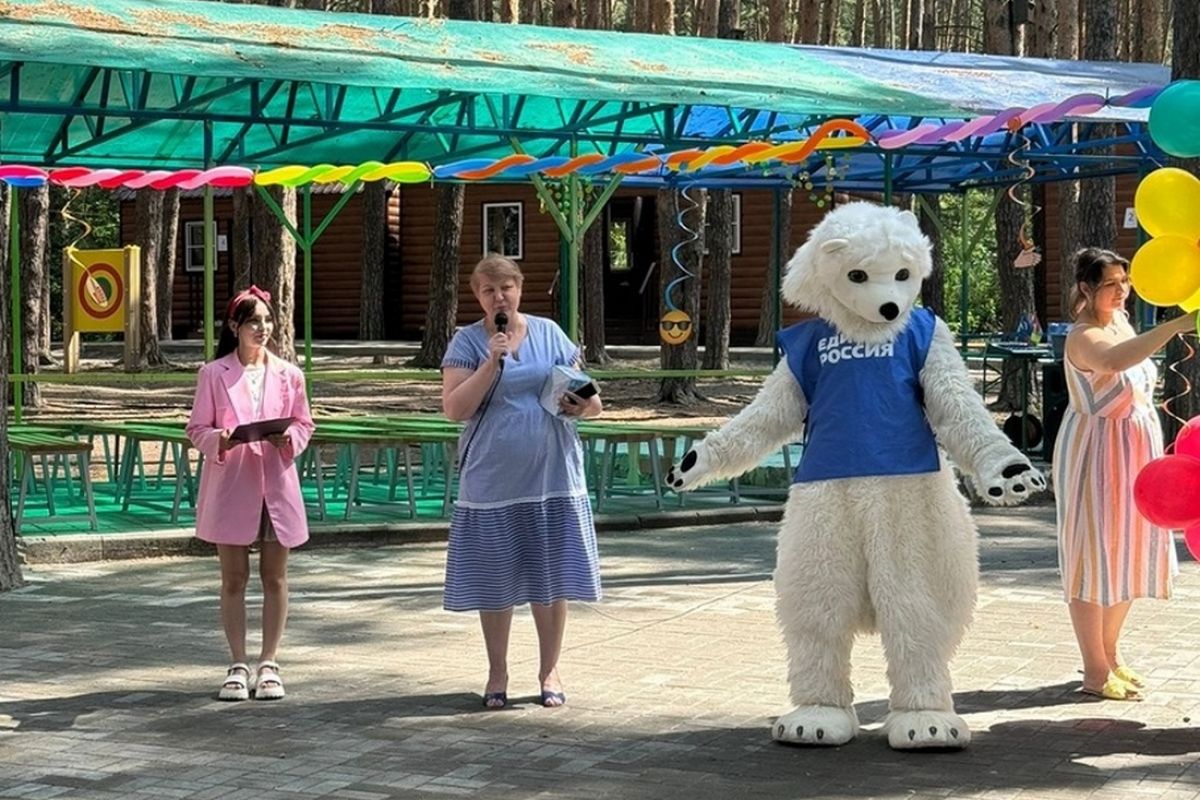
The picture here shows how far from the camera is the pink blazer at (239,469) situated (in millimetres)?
7352

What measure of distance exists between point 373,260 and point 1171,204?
30549 mm

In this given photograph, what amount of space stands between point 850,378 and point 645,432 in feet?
22.8

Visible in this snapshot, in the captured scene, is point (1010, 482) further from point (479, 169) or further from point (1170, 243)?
point (479, 169)

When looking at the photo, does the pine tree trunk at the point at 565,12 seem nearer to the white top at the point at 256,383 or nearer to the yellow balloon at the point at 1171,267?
the white top at the point at 256,383

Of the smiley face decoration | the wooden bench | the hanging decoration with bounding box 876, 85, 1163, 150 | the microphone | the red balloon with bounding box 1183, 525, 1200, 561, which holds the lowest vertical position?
the wooden bench

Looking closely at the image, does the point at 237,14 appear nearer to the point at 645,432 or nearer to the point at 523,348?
the point at 645,432

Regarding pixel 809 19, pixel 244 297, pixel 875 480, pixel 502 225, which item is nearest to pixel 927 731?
pixel 875 480

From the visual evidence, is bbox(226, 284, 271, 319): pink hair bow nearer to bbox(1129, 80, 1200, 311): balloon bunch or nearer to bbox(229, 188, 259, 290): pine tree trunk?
bbox(1129, 80, 1200, 311): balloon bunch

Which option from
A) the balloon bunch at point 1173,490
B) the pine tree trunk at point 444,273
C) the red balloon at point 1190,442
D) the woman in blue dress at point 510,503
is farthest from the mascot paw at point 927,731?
the pine tree trunk at point 444,273

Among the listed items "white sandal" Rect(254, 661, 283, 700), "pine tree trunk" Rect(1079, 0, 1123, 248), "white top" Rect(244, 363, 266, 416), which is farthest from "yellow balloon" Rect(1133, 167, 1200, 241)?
"pine tree trunk" Rect(1079, 0, 1123, 248)

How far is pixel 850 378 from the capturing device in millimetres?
6492

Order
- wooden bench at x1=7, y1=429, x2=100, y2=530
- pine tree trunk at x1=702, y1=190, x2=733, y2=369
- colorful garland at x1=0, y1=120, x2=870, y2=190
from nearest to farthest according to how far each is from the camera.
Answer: wooden bench at x1=7, y1=429, x2=100, y2=530
colorful garland at x1=0, y1=120, x2=870, y2=190
pine tree trunk at x1=702, y1=190, x2=733, y2=369

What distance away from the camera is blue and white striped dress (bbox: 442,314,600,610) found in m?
7.11

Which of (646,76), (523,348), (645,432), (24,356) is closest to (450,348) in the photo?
(523,348)
